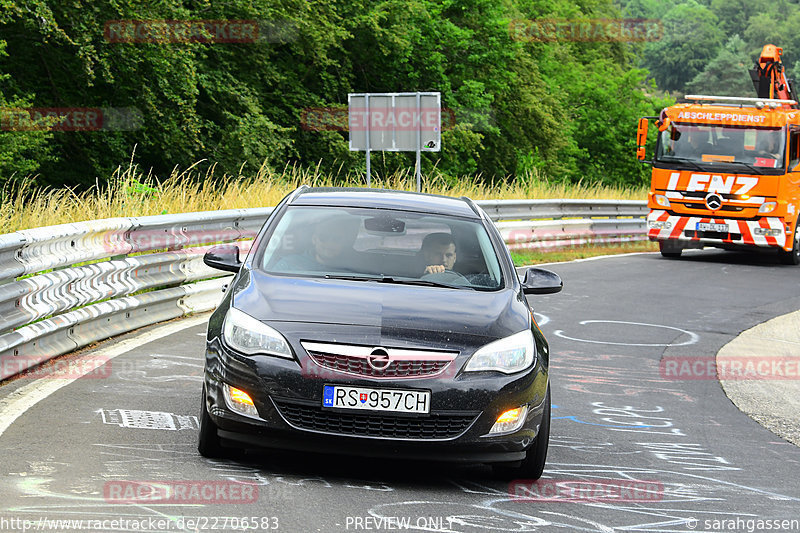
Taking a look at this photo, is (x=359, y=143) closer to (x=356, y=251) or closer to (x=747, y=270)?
(x=747, y=270)

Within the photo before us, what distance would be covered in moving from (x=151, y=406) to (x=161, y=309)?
414 centimetres

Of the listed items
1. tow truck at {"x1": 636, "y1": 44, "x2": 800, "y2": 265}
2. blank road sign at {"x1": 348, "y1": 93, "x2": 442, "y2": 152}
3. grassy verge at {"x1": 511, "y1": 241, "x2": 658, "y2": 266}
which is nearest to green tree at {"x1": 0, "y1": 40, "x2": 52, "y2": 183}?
blank road sign at {"x1": 348, "y1": 93, "x2": 442, "y2": 152}

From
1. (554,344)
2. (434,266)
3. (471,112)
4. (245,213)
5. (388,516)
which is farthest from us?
(471,112)

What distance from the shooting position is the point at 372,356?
5.60 meters

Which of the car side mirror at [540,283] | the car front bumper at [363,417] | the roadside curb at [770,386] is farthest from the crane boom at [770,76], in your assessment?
the car front bumper at [363,417]

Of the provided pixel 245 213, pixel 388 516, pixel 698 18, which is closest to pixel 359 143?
pixel 245 213

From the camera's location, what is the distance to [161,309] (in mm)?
11453

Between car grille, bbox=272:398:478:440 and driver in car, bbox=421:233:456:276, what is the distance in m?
1.31

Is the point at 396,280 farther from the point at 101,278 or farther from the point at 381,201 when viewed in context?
the point at 101,278

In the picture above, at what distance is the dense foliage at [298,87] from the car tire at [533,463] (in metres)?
17.5

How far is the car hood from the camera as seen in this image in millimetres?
5852

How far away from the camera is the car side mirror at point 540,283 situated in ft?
23.1

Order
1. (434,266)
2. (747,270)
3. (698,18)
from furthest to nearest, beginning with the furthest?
1. (698,18)
2. (747,270)
3. (434,266)

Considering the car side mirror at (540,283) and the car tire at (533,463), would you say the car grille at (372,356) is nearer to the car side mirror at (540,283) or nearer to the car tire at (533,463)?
the car tire at (533,463)
